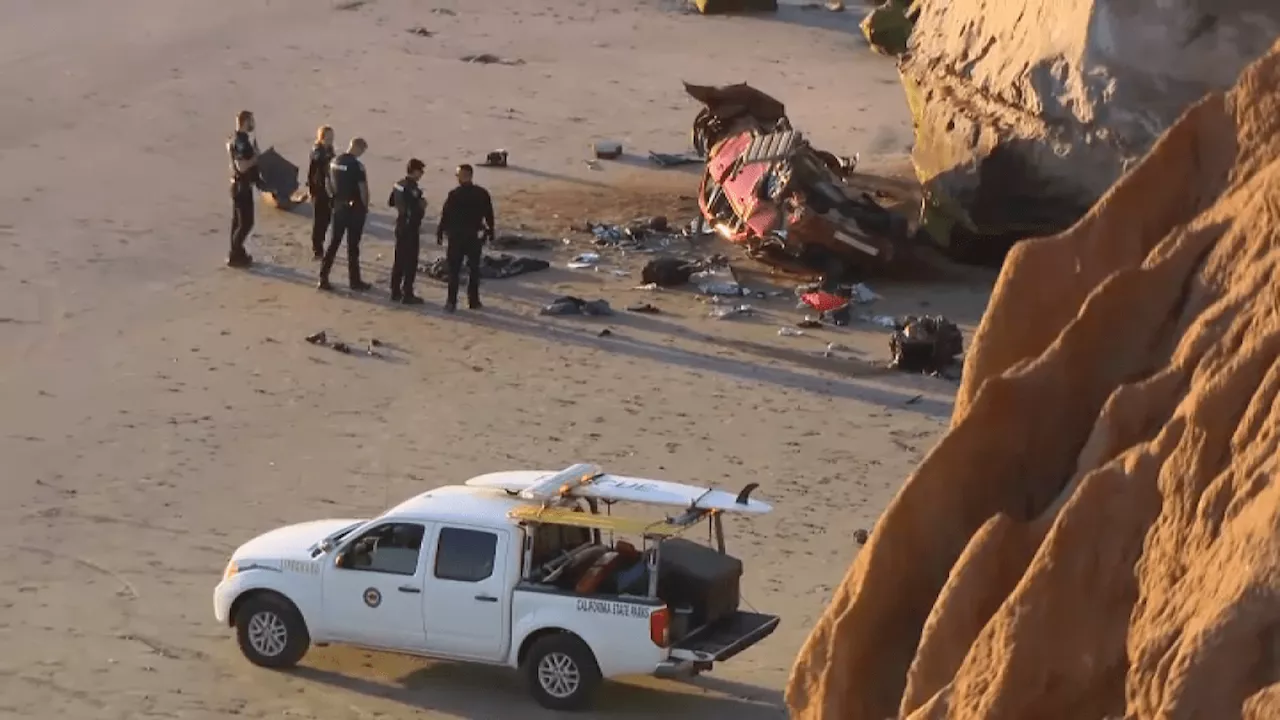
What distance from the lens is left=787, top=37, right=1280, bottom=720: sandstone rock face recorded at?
653 cm

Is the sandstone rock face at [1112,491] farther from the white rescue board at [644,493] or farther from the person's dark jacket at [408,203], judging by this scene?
the person's dark jacket at [408,203]

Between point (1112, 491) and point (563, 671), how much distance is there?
645cm

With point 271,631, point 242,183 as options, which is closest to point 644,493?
point 271,631

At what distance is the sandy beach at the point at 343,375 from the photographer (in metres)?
14.1

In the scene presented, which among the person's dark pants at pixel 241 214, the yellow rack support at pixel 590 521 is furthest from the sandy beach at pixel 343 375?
the yellow rack support at pixel 590 521

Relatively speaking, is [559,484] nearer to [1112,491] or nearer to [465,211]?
[1112,491]

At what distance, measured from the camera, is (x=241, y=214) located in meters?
24.5

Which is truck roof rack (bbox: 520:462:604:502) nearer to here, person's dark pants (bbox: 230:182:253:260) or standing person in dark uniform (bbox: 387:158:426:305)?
standing person in dark uniform (bbox: 387:158:426:305)

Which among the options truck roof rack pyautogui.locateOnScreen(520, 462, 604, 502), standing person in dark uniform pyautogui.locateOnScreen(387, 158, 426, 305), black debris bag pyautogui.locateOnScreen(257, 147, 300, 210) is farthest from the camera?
black debris bag pyautogui.locateOnScreen(257, 147, 300, 210)

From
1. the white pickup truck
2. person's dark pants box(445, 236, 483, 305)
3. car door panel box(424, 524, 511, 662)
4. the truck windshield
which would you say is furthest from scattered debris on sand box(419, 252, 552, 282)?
car door panel box(424, 524, 511, 662)

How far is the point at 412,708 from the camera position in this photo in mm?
13211

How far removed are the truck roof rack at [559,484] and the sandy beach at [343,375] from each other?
1.28 metres

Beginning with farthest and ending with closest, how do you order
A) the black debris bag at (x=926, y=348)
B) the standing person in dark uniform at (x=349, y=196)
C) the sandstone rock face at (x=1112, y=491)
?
the standing person in dark uniform at (x=349, y=196) < the black debris bag at (x=926, y=348) < the sandstone rock face at (x=1112, y=491)

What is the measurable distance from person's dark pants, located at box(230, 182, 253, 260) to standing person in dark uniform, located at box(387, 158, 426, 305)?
2.32 m
